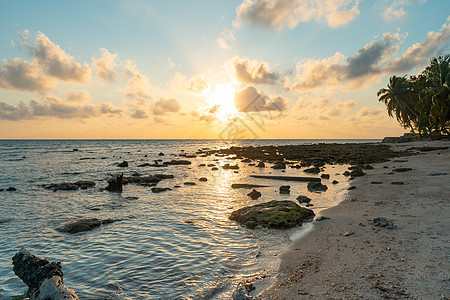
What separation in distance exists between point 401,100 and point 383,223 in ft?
215

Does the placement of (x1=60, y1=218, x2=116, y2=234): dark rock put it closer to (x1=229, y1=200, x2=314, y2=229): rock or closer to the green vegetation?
(x1=229, y1=200, x2=314, y2=229): rock

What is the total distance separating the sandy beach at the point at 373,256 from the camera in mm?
5184

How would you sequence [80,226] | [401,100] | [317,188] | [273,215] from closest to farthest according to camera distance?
[80,226]
[273,215]
[317,188]
[401,100]

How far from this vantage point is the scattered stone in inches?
352

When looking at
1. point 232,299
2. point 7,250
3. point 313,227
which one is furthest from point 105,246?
point 313,227

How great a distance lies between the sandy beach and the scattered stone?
1.7 inches

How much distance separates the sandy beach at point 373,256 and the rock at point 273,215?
1.02m

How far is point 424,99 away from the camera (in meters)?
39.6

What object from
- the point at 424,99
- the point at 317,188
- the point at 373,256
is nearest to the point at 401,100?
the point at 424,99

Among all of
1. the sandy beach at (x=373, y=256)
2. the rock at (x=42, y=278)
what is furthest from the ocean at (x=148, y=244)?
the rock at (x=42, y=278)

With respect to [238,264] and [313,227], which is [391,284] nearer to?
[238,264]

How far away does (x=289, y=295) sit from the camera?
17.8 ft

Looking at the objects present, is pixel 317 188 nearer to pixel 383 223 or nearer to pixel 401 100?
pixel 383 223

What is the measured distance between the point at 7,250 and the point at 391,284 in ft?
41.2
